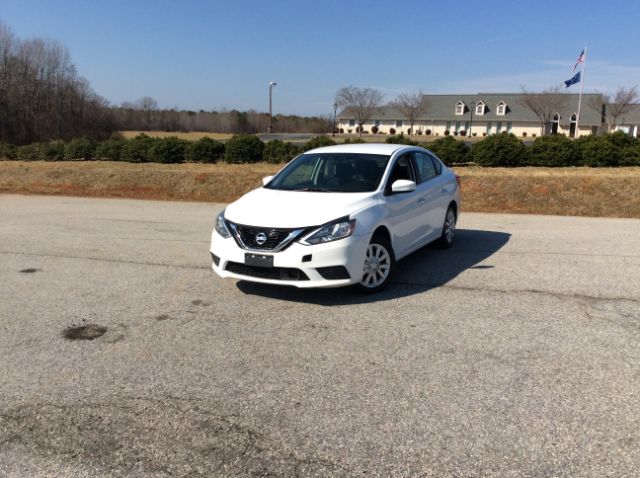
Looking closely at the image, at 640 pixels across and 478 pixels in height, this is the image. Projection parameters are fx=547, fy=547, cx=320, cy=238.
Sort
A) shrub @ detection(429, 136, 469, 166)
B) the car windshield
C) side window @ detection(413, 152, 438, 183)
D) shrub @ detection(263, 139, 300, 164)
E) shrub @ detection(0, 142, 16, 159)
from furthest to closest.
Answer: shrub @ detection(0, 142, 16, 159), shrub @ detection(263, 139, 300, 164), shrub @ detection(429, 136, 469, 166), side window @ detection(413, 152, 438, 183), the car windshield

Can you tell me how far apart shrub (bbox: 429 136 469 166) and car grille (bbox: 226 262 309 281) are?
610 inches

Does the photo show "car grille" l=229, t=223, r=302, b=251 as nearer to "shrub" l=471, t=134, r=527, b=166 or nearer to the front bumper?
the front bumper

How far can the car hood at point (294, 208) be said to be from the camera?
5430mm

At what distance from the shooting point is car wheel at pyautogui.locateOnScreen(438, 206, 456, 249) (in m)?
8.12

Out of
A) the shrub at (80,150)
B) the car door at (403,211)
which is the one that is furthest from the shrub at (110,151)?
the car door at (403,211)

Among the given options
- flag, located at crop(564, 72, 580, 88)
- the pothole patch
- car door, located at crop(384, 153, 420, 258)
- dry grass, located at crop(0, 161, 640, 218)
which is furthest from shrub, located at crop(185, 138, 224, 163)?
flag, located at crop(564, 72, 580, 88)

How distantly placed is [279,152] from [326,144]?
2.80 metres

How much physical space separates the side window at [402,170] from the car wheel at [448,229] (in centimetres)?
134

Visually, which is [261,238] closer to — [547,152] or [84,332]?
[84,332]

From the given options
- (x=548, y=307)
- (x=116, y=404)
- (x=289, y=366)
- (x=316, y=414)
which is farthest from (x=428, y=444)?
(x=548, y=307)

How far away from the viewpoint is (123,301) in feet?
19.1

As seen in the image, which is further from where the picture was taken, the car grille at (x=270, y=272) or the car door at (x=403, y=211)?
the car door at (x=403, y=211)

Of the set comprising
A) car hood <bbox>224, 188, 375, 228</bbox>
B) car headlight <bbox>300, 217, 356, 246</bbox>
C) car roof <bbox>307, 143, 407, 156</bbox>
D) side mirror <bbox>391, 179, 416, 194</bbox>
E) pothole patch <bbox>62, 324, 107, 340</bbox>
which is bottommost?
pothole patch <bbox>62, 324, 107, 340</bbox>

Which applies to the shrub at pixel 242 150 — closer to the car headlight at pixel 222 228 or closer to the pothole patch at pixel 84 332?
the car headlight at pixel 222 228
